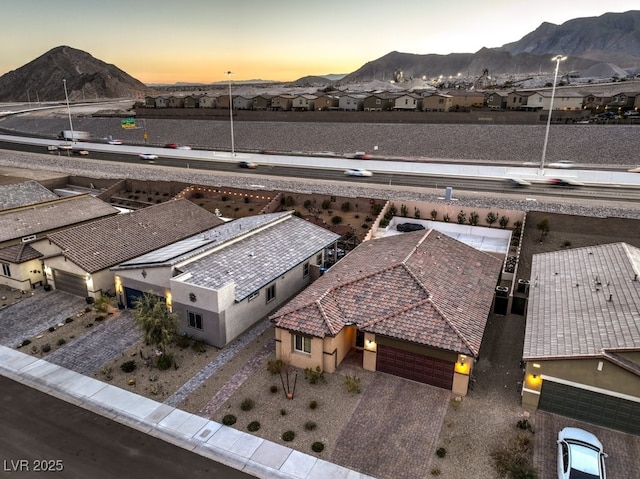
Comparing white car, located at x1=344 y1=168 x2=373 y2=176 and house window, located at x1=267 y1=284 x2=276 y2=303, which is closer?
house window, located at x1=267 y1=284 x2=276 y2=303

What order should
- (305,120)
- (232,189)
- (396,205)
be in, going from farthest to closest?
(305,120) → (232,189) → (396,205)

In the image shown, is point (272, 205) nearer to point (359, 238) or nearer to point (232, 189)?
point (232, 189)

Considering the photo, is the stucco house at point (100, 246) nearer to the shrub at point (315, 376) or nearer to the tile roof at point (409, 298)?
the tile roof at point (409, 298)

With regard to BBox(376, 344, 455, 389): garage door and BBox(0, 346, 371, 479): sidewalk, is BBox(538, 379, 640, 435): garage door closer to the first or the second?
BBox(376, 344, 455, 389): garage door

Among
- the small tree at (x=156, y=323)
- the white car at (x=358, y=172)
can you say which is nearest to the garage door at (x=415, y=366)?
the small tree at (x=156, y=323)

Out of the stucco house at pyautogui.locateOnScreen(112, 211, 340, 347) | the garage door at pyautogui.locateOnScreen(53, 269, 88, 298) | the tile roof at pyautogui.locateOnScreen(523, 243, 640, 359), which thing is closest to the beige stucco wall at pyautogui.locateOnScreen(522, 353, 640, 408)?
the tile roof at pyautogui.locateOnScreen(523, 243, 640, 359)

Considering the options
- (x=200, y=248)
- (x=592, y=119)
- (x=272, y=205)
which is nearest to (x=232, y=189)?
(x=272, y=205)
